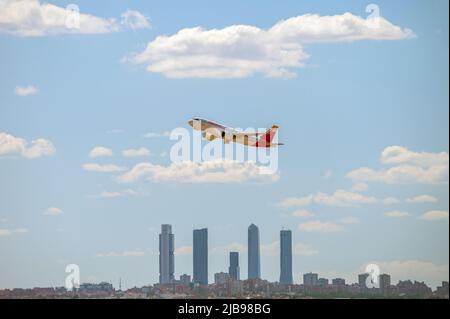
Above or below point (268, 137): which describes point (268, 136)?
above
